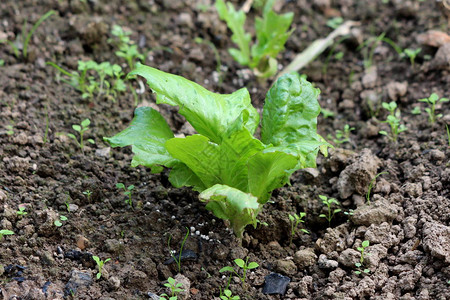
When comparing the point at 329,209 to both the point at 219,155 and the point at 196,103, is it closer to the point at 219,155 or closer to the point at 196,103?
the point at 219,155

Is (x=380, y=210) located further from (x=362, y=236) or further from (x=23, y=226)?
(x=23, y=226)

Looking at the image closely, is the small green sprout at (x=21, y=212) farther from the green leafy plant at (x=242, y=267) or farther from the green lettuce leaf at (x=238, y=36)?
the green lettuce leaf at (x=238, y=36)

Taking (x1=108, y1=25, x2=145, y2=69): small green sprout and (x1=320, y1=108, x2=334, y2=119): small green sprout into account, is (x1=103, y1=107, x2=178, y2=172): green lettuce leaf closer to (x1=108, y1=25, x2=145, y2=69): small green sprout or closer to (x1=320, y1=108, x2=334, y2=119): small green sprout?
(x1=108, y1=25, x2=145, y2=69): small green sprout

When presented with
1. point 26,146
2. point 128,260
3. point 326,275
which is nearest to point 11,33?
point 26,146

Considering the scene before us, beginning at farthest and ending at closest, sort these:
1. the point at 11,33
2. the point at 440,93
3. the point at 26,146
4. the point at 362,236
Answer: the point at 11,33 → the point at 440,93 → the point at 26,146 → the point at 362,236

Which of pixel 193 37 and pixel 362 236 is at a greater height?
pixel 193 37

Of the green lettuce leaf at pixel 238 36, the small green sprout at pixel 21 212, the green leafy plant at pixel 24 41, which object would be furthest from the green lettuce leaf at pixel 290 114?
the green leafy plant at pixel 24 41

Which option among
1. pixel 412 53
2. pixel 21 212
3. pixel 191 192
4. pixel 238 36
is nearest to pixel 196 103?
pixel 191 192

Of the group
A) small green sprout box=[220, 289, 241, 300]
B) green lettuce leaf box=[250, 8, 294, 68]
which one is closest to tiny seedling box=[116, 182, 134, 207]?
small green sprout box=[220, 289, 241, 300]
